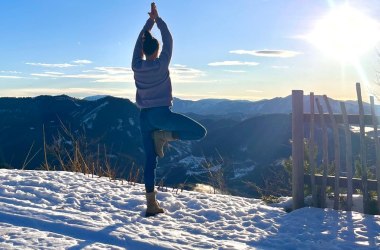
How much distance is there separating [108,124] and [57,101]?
1221 inches

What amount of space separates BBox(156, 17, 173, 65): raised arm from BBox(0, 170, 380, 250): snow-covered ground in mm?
1845

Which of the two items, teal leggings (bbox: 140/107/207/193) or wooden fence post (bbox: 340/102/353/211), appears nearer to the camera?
teal leggings (bbox: 140/107/207/193)

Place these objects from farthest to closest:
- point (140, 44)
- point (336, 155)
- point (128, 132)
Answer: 1. point (128, 132)
2. point (336, 155)
3. point (140, 44)

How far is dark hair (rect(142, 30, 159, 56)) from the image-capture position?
5137mm

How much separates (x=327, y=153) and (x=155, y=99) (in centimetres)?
254

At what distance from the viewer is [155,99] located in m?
5.07

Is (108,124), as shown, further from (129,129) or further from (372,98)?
(372,98)

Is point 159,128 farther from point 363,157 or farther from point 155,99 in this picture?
point 363,157

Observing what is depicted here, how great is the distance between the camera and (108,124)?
16525 centimetres

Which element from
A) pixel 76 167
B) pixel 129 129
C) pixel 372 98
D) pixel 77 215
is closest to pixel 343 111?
pixel 372 98

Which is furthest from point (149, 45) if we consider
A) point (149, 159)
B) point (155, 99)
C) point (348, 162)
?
point (348, 162)

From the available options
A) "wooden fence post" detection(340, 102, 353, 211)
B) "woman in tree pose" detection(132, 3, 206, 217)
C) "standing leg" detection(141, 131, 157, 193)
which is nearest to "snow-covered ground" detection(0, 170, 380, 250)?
"wooden fence post" detection(340, 102, 353, 211)

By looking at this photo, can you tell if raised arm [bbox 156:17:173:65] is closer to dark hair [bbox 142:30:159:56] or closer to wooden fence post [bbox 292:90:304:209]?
dark hair [bbox 142:30:159:56]

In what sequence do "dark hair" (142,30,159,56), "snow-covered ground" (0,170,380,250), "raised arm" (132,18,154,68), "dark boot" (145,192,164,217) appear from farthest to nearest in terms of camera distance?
"dark boot" (145,192,164,217)
"raised arm" (132,18,154,68)
"dark hair" (142,30,159,56)
"snow-covered ground" (0,170,380,250)
